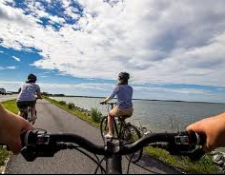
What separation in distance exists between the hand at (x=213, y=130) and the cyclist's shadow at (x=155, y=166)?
649cm

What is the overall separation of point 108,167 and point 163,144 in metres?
0.45

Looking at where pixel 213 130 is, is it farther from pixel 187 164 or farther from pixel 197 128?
pixel 187 164

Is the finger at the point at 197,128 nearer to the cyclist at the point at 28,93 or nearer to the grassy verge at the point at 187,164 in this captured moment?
the grassy verge at the point at 187,164

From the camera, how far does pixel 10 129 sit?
1.98m

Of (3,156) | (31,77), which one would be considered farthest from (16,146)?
(31,77)

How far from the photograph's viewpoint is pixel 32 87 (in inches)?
520

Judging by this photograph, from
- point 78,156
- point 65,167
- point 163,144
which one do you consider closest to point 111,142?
point 163,144

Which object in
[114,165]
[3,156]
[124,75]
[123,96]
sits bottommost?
[3,156]

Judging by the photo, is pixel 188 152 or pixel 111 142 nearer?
pixel 111 142

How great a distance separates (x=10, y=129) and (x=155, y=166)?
7.40 meters

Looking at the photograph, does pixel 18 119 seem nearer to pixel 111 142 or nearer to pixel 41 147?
pixel 41 147

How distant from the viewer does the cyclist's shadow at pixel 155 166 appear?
8406mm

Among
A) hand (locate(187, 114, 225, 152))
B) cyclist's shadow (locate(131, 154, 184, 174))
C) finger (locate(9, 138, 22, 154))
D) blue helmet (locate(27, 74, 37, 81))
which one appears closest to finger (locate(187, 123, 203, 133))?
hand (locate(187, 114, 225, 152))

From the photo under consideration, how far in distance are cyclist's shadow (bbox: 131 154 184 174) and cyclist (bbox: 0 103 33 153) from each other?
6583mm
